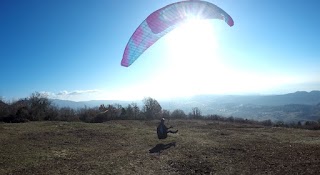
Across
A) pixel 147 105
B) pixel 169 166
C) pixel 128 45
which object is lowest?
pixel 169 166

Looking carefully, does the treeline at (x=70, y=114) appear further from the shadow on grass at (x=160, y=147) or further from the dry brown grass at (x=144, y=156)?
the shadow on grass at (x=160, y=147)

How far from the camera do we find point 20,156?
526 inches

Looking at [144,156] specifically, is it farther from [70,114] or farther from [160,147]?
[70,114]

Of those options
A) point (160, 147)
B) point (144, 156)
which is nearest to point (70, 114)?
point (160, 147)

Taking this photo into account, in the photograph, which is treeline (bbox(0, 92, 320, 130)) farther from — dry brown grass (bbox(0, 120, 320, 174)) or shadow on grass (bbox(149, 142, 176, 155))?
shadow on grass (bbox(149, 142, 176, 155))

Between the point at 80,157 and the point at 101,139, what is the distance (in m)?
5.05

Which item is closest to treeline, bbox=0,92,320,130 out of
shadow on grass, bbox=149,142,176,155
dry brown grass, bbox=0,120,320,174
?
dry brown grass, bbox=0,120,320,174

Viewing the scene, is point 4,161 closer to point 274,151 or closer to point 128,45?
point 128,45

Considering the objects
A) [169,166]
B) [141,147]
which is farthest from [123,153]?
[169,166]

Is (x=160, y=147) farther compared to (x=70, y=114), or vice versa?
(x=70, y=114)

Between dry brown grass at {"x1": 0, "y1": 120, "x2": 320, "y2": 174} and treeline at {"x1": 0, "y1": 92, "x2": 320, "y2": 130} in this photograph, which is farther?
treeline at {"x1": 0, "y1": 92, "x2": 320, "y2": 130}

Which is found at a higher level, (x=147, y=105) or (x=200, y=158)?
(x=147, y=105)

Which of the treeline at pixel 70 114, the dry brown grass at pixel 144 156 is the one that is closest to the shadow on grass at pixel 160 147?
the dry brown grass at pixel 144 156

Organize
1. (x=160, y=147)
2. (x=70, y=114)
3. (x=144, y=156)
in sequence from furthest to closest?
(x=70, y=114) → (x=160, y=147) → (x=144, y=156)
